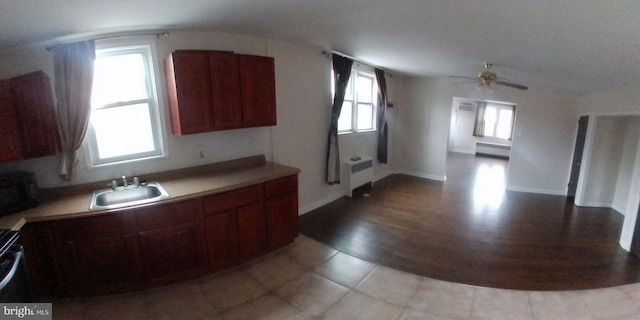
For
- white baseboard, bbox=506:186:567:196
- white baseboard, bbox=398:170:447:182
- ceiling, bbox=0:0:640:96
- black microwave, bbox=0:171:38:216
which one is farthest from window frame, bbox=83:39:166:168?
white baseboard, bbox=506:186:567:196

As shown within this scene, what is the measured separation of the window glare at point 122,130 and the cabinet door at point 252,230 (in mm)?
1293

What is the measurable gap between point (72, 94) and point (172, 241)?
1579 millimetres

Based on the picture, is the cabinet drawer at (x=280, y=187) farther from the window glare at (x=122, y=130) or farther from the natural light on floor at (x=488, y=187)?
the natural light on floor at (x=488, y=187)

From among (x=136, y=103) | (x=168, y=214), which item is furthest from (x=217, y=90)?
(x=168, y=214)

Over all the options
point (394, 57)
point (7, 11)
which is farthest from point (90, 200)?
point (394, 57)

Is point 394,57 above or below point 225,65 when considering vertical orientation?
above

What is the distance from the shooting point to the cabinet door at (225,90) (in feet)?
9.12

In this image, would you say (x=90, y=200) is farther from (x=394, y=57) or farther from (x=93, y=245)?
(x=394, y=57)

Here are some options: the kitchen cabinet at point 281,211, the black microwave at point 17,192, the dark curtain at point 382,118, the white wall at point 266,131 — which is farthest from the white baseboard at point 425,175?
the black microwave at point 17,192

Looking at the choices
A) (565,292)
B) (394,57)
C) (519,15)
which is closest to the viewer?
(519,15)

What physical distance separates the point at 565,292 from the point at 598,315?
0.28 metres

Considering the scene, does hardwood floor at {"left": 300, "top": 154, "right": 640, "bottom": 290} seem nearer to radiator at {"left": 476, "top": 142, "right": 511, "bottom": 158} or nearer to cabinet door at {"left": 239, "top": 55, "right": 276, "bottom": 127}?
cabinet door at {"left": 239, "top": 55, "right": 276, "bottom": 127}

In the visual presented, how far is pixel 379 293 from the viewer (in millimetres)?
2482

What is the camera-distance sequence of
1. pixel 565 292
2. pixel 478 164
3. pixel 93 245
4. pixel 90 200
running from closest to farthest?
pixel 93 245
pixel 90 200
pixel 565 292
pixel 478 164
